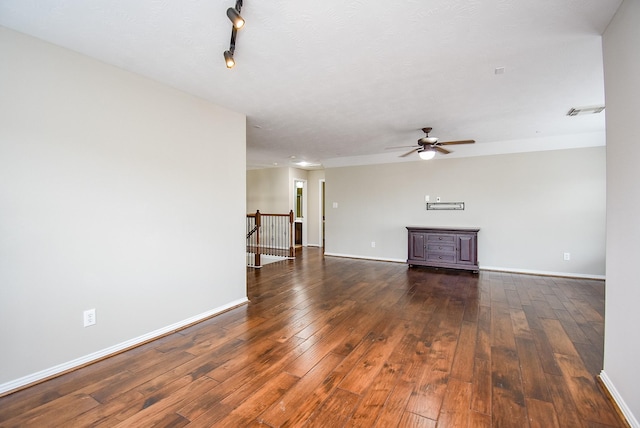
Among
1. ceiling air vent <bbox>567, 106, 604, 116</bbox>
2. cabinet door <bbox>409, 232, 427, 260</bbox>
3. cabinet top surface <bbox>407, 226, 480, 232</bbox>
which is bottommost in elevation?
cabinet door <bbox>409, 232, 427, 260</bbox>

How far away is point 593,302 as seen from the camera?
361 centimetres

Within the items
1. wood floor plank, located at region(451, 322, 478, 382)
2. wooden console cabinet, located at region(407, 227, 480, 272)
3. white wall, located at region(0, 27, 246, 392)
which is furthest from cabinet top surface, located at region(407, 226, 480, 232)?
white wall, located at region(0, 27, 246, 392)

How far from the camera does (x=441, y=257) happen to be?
17.9 ft

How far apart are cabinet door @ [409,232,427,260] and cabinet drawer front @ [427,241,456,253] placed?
129 mm

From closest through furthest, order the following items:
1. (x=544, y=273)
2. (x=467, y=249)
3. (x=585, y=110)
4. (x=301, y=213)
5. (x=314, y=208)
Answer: (x=585, y=110) < (x=544, y=273) < (x=467, y=249) < (x=314, y=208) < (x=301, y=213)

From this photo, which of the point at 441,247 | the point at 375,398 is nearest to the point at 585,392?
the point at 375,398

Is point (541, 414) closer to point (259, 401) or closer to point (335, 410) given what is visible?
point (335, 410)

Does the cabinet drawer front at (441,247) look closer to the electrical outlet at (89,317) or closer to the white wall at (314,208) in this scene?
the white wall at (314,208)

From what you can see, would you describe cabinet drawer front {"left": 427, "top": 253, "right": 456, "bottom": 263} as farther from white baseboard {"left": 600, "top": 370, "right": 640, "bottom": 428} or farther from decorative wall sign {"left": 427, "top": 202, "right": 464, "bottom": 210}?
white baseboard {"left": 600, "top": 370, "right": 640, "bottom": 428}

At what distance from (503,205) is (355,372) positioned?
4.71m

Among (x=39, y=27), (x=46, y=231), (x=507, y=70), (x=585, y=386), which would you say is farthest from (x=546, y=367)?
(x=39, y=27)

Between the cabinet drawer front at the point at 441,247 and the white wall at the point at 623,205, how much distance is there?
3.48m

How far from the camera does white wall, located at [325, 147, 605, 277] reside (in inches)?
188

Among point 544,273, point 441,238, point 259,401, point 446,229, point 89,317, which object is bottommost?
point 259,401
